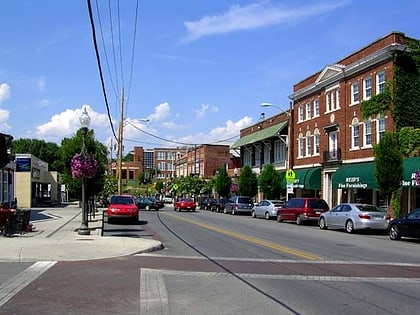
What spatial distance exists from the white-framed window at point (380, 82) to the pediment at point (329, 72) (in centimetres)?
485

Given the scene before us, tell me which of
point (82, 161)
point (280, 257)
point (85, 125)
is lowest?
point (280, 257)

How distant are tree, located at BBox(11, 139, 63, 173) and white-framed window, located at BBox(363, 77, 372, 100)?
7386cm

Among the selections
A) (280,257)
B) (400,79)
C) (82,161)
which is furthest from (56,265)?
(400,79)

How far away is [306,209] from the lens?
33812 mm

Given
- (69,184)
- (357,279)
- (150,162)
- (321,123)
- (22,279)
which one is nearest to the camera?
(22,279)

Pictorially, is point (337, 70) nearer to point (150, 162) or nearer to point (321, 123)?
point (321, 123)

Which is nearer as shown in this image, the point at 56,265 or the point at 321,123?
the point at 56,265

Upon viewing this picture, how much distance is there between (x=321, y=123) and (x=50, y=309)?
1540 inches

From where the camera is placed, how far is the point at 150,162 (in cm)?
16838

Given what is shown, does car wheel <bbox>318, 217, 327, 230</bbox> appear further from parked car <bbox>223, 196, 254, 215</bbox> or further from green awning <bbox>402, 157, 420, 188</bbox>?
parked car <bbox>223, 196, 254, 215</bbox>

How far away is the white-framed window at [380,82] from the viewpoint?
3627 cm

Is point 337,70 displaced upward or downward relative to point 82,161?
upward

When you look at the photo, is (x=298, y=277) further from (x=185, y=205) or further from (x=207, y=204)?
(x=207, y=204)

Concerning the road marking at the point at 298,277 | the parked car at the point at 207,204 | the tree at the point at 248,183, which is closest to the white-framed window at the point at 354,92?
the tree at the point at 248,183
